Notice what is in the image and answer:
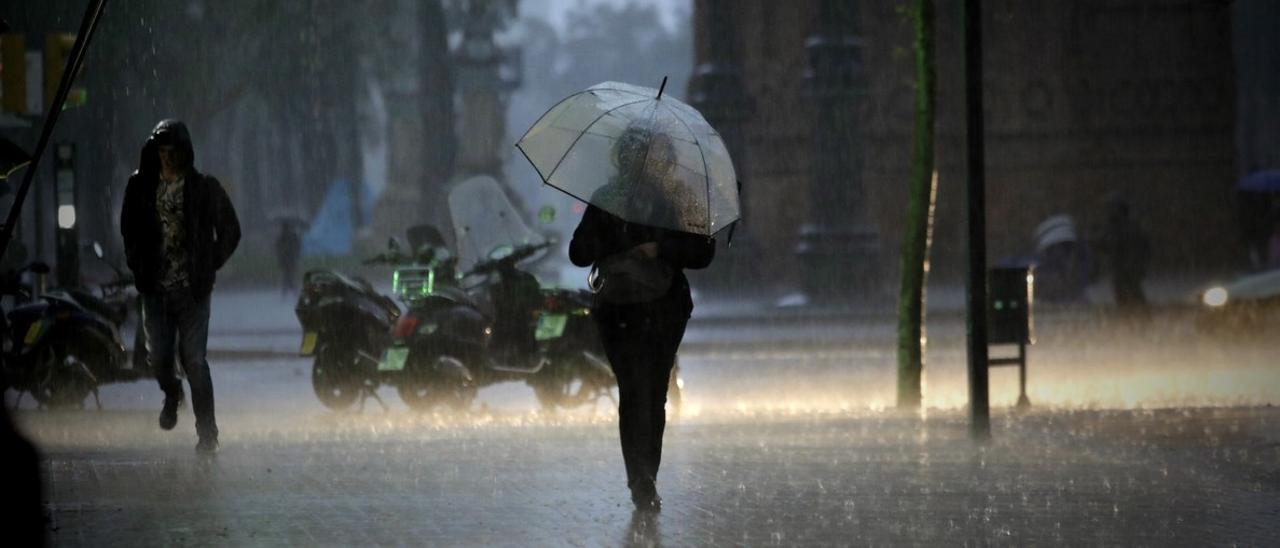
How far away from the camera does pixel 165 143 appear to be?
11.0 m

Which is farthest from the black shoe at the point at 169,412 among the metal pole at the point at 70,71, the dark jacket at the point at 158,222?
the metal pole at the point at 70,71

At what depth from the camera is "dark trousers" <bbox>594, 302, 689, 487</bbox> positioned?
879 centimetres

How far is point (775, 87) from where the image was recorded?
128ft

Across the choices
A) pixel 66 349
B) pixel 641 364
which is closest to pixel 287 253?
pixel 66 349

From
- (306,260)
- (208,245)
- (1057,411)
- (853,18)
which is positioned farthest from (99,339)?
(306,260)

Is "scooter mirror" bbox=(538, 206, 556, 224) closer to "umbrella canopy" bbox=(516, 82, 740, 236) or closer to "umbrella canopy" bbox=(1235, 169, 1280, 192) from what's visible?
"umbrella canopy" bbox=(516, 82, 740, 236)

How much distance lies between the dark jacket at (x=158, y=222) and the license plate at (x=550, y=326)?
4.17m

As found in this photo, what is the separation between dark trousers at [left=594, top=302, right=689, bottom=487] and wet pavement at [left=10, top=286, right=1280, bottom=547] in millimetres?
279

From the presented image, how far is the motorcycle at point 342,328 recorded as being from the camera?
1528 cm

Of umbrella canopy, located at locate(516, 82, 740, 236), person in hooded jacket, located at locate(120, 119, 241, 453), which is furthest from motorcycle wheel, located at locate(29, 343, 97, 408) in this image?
umbrella canopy, located at locate(516, 82, 740, 236)

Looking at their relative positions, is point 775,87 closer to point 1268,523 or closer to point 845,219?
point 845,219

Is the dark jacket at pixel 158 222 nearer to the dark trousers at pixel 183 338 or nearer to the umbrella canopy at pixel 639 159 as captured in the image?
the dark trousers at pixel 183 338

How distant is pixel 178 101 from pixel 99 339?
109 feet

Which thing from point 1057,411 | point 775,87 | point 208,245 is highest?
point 775,87
